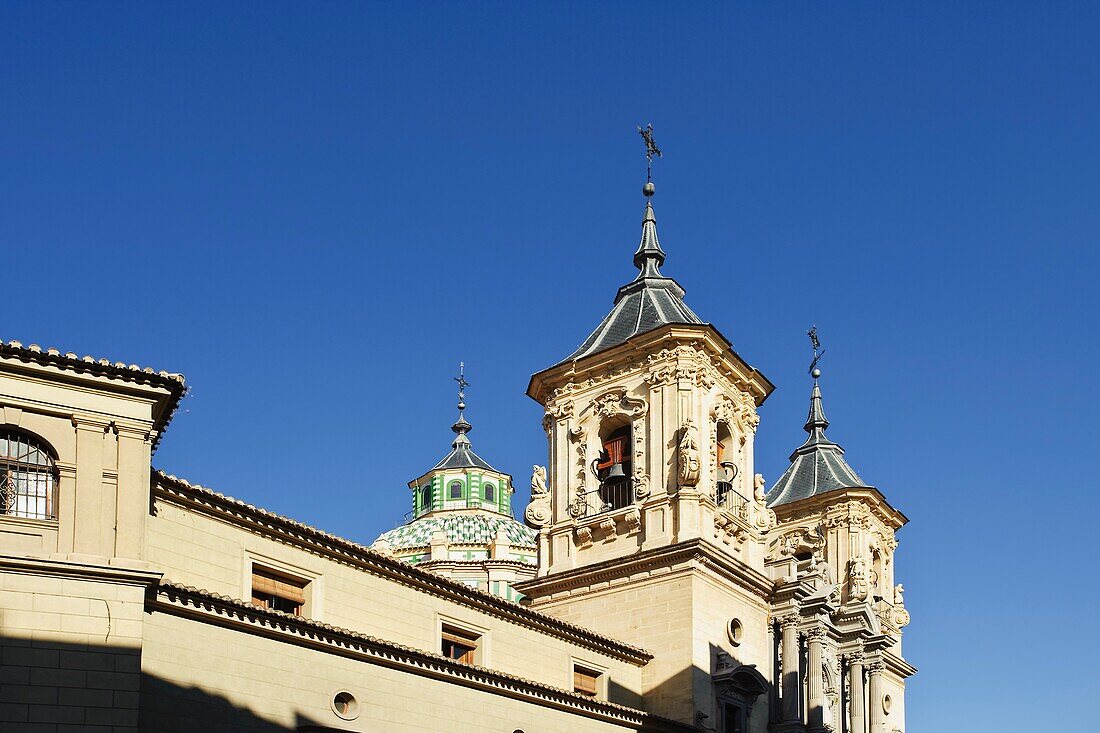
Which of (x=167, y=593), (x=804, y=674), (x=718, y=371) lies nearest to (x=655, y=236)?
(x=718, y=371)

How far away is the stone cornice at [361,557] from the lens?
23625 millimetres

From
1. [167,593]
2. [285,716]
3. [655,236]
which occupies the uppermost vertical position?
[655,236]

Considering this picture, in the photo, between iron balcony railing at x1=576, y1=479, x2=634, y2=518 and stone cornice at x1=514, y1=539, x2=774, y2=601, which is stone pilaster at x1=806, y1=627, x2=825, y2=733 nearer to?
stone cornice at x1=514, y1=539, x2=774, y2=601

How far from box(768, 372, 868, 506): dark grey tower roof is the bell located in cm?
1354

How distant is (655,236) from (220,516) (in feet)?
74.5

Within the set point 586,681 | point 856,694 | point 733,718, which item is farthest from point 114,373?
point 856,694

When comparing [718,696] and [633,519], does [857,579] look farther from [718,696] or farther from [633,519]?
[718,696]

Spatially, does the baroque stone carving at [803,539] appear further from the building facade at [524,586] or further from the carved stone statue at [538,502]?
the carved stone statue at [538,502]

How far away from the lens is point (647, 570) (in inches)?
1395

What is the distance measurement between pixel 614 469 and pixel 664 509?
2297mm

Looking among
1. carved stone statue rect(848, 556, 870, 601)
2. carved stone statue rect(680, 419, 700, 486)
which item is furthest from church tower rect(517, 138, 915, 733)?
carved stone statue rect(848, 556, 870, 601)

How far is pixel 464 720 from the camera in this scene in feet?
86.1

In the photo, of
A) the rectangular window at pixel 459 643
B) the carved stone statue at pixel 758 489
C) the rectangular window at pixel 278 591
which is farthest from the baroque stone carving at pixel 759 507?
the rectangular window at pixel 278 591

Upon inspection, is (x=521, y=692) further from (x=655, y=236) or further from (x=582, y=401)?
(x=655, y=236)
